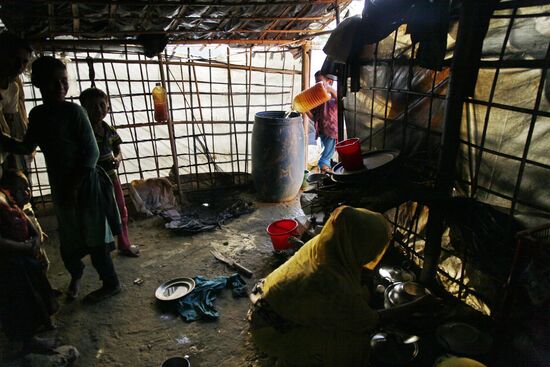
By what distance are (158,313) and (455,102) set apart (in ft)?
10.9

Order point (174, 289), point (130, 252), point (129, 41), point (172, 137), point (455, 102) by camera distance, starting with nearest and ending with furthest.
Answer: point (455, 102) → point (174, 289) → point (130, 252) → point (129, 41) → point (172, 137)

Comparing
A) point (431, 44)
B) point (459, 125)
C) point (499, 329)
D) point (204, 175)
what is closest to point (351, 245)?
point (499, 329)

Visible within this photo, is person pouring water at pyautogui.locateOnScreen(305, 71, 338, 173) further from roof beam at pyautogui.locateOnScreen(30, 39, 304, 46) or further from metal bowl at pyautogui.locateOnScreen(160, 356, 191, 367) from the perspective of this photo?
metal bowl at pyautogui.locateOnScreen(160, 356, 191, 367)

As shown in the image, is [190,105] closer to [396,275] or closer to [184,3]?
[184,3]

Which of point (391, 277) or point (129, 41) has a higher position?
point (129, 41)

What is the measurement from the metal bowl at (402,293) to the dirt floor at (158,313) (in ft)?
3.81

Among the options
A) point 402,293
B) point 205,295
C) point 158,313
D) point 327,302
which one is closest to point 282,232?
point 205,295

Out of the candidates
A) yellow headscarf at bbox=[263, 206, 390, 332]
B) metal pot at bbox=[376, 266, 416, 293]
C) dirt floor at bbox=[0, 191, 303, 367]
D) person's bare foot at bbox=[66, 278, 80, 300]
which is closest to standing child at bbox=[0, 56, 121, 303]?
person's bare foot at bbox=[66, 278, 80, 300]

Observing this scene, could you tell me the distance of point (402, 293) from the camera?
2.65m

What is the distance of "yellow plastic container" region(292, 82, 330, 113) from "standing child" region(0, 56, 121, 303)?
2.77m

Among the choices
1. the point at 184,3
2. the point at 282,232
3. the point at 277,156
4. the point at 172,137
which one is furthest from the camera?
the point at 277,156

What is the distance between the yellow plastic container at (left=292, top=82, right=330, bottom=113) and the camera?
15.3 feet

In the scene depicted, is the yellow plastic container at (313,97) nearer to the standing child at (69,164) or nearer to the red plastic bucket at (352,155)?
the red plastic bucket at (352,155)

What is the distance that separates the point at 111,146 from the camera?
13.6 feet
